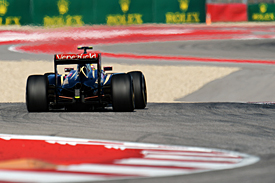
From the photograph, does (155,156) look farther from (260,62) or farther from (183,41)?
(183,41)

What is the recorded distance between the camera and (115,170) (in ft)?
17.4

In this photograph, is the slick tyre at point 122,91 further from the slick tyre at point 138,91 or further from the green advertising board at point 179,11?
the green advertising board at point 179,11

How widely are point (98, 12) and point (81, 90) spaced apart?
16554 millimetres

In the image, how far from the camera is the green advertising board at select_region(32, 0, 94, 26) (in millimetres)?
26000

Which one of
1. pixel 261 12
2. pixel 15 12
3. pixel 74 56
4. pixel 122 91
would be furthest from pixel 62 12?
pixel 122 91

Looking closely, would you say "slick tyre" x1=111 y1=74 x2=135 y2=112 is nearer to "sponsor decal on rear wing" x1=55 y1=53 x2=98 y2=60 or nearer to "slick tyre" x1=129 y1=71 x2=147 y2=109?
"sponsor decal on rear wing" x1=55 y1=53 x2=98 y2=60

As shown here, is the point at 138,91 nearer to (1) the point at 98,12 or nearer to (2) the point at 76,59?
(2) the point at 76,59

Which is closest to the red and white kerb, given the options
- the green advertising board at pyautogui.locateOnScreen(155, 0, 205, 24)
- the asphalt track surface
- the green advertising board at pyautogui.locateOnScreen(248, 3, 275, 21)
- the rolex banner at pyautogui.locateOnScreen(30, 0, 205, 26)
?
the asphalt track surface

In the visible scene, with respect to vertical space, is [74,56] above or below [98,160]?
above

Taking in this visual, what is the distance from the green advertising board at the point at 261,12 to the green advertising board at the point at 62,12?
25.4 feet

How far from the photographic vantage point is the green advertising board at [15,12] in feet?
85.1

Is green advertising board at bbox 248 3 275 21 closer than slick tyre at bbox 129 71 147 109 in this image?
No

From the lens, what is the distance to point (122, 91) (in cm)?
1036

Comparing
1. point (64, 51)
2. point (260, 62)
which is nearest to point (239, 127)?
point (260, 62)
